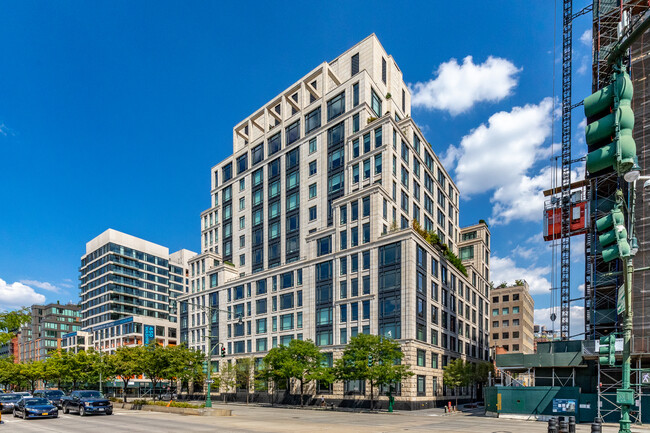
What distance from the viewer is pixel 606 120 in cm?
636

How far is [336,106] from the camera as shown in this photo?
70.4 m

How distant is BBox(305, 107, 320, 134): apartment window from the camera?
73.2 metres

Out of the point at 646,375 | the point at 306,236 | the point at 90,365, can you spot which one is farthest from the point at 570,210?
the point at 90,365

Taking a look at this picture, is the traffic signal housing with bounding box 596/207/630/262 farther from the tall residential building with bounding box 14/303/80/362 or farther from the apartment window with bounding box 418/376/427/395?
the tall residential building with bounding box 14/303/80/362

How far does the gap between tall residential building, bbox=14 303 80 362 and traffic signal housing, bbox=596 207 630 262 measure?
Result: 165 m

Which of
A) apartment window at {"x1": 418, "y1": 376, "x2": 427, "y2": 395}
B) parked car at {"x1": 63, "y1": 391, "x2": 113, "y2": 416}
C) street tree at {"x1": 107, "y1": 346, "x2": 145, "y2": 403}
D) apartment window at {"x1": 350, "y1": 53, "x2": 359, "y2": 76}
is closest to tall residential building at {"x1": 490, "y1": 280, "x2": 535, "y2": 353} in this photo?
apartment window at {"x1": 418, "y1": 376, "x2": 427, "y2": 395}

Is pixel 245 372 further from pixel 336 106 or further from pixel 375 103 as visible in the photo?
pixel 375 103

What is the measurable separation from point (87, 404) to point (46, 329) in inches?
5448

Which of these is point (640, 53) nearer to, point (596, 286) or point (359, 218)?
point (596, 286)

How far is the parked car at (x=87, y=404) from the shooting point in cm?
3631

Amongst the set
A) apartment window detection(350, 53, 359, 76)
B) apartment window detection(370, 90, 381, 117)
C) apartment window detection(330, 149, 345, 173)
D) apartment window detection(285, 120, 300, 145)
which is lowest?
apartment window detection(330, 149, 345, 173)

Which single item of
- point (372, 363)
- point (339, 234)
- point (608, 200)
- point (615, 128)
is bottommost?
point (372, 363)

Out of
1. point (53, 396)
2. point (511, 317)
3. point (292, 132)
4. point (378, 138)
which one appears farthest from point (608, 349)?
point (511, 317)

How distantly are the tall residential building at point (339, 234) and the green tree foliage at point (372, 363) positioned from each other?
17.6 feet
